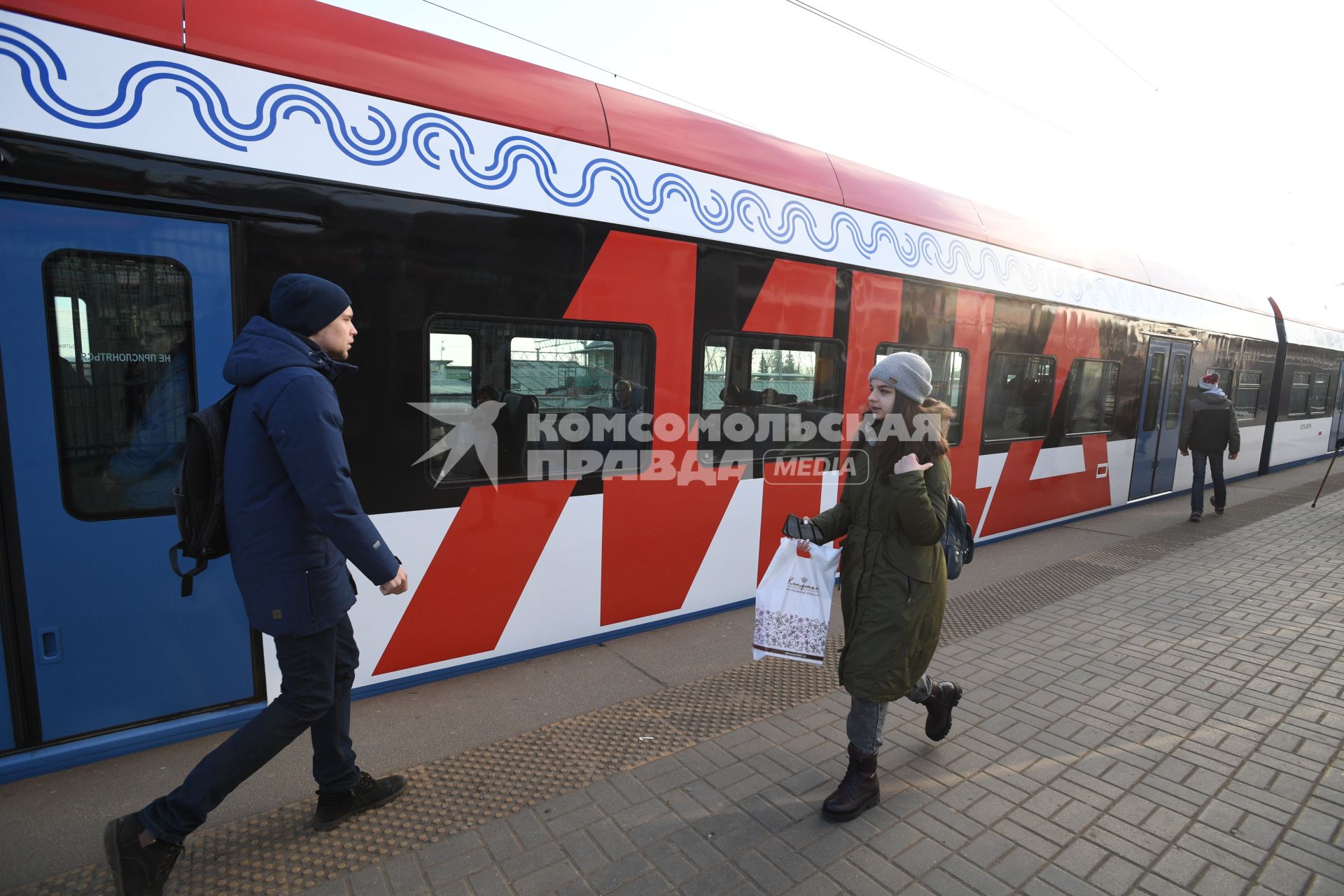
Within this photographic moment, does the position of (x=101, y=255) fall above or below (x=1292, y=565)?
above

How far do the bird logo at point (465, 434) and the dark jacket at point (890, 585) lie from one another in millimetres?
1795

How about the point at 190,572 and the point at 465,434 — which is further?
the point at 465,434

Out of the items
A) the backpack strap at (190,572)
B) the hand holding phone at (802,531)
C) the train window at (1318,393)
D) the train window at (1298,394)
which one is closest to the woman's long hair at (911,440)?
the hand holding phone at (802,531)

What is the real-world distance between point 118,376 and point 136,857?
5.50ft

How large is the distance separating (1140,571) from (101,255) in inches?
291

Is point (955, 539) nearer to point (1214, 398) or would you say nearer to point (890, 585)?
point (890, 585)

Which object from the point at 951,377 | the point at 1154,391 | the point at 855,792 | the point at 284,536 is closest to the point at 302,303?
the point at 284,536

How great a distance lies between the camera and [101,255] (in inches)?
101

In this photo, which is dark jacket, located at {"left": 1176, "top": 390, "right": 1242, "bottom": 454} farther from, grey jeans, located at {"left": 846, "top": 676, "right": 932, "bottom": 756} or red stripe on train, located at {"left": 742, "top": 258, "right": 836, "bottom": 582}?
grey jeans, located at {"left": 846, "top": 676, "right": 932, "bottom": 756}

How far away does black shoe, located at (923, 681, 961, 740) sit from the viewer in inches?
121

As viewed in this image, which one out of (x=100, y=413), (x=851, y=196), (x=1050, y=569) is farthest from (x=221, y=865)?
(x=1050, y=569)

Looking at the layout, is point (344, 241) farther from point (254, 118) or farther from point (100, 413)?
point (100, 413)

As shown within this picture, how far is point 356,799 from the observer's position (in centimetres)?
257
